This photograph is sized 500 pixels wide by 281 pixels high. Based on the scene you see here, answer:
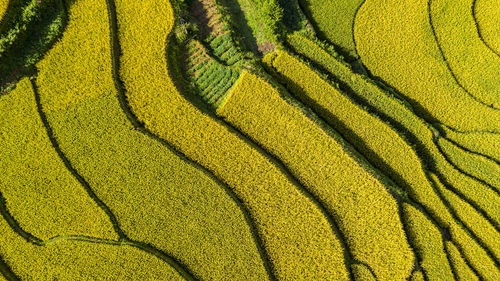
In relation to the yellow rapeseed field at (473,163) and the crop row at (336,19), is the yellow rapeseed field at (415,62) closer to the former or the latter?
the crop row at (336,19)

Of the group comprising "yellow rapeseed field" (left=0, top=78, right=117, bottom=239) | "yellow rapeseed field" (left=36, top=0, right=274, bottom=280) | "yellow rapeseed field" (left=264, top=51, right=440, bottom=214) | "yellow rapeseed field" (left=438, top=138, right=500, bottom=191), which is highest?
"yellow rapeseed field" (left=438, top=138, right=500, bottom=191)

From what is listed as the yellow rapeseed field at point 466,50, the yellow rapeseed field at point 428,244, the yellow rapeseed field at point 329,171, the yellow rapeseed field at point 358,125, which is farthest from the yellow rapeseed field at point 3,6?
the yellow rapeseed field at point 466,50

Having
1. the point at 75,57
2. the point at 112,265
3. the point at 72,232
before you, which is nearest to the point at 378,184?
the point at 112,265

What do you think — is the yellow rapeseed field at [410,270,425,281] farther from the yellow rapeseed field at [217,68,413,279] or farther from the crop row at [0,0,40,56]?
the crop row at [0,0,40,56]

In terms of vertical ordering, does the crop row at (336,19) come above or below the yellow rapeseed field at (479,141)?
above

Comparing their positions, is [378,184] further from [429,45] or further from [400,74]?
[429,45]

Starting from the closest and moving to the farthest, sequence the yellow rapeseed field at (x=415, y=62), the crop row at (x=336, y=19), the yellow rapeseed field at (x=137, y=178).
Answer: the yellow rapeseed field at (x=137, y=178), the yellow rapeseed field at (x=415, y=62), the crop row at (x=336, y=19)

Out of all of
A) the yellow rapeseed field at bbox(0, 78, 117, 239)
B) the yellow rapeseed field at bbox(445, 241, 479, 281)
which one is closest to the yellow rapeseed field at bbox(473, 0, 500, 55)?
the yellow rapeseed field at bbox(445, 241, 479, 281)

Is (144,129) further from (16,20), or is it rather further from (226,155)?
(16,20)
